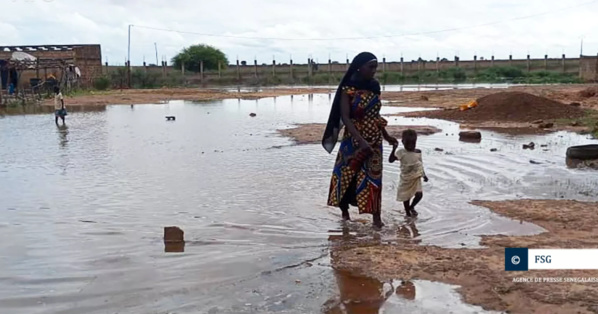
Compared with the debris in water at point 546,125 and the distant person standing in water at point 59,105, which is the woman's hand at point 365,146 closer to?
the debris in water at point 546,125

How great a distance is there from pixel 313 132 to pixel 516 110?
7258mm

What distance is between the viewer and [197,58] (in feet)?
278

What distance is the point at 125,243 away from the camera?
6.10 metres

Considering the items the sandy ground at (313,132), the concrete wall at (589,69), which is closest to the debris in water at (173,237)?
the sandy ground at (313,132)

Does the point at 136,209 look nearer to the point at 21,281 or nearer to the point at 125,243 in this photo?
the point at 125,243

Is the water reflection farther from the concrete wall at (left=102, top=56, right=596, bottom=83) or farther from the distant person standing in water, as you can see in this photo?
the concrete wall at (left=102, top=56, right=596, bottom=83)

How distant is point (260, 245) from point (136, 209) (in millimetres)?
2399

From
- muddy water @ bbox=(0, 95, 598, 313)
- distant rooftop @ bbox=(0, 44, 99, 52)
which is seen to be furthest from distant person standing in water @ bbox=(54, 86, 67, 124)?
distant rooftop @ bbox=(0, 44, 99, 52)

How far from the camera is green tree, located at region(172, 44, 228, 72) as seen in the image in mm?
84562

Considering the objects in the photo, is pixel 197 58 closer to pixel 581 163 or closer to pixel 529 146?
pixel 529 146

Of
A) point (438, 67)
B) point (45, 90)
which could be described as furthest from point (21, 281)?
point (438, 67)

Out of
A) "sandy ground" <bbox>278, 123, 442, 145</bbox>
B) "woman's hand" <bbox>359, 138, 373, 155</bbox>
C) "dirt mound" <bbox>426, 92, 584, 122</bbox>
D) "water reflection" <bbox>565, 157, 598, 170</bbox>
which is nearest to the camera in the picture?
"woman's hand" <bbox>359, 138, 373, 155</bbox>

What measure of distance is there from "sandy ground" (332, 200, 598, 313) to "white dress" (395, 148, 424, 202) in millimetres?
1021

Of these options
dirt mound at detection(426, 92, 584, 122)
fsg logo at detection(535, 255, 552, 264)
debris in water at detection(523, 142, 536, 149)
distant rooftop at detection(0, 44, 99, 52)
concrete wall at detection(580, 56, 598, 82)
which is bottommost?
fsg logo at detection(535, 255, 552, 264)
